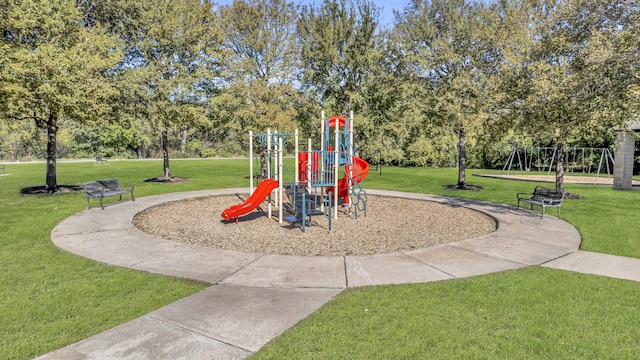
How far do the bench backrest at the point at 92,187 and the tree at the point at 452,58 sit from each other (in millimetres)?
14950

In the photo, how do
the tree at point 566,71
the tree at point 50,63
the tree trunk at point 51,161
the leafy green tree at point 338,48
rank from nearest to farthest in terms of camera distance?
the tree at point 566,71 < the tree at point 50,63 < the tree trunk at point 51,161 < the leafy green tree at point 338,48

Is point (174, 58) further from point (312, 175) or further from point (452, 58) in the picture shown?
point (452, 58)

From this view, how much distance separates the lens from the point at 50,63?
38.8ft

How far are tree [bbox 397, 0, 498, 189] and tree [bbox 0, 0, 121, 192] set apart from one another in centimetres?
1486

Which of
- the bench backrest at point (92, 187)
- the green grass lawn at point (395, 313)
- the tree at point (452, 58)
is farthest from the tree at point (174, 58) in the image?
the green grass lawn at point (395, 313)

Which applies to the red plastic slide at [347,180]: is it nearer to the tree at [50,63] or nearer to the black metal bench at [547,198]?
the black metal bench at [547,198]

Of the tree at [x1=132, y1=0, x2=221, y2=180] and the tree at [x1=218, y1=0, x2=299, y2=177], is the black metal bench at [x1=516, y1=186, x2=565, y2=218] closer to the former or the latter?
the tree at [x1=218, y1=0, x2=299, y2=177]

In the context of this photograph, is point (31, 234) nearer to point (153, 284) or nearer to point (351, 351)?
point (153, 284)

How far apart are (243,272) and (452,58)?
16.4 m

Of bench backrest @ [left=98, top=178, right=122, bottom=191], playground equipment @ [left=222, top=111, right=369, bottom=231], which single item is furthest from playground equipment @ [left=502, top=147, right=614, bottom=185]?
bench backrest @ [left=98, top=178, right=122, bottom=191]

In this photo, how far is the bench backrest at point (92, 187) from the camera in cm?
1176

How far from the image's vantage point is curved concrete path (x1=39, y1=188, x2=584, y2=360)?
3801 mm

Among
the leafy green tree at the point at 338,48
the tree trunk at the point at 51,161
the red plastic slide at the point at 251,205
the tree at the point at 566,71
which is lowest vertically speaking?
the red plastic slide at the point at 251,205

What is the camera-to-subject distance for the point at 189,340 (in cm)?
383
